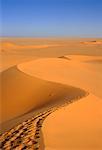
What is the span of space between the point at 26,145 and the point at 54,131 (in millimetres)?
618

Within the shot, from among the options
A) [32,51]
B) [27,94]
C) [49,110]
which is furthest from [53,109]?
[32,51]

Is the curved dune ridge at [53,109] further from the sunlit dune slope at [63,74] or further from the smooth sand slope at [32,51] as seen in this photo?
the smooth sand slope at [32,51]

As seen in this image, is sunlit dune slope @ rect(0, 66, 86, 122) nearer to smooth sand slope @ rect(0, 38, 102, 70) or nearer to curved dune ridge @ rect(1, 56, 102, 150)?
curved dune ridge @ rect(1, 56, 102, 150)

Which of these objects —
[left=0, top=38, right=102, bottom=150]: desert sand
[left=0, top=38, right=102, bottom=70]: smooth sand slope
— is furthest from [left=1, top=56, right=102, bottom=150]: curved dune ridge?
[left=0, top=38, right=102, bottom=70]: smooth sand slope

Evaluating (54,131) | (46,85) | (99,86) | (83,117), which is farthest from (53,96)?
(54,131)

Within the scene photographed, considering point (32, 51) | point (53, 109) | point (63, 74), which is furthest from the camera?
point (32, 51)

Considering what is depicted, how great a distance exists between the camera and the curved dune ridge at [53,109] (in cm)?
501

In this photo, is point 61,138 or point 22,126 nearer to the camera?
point 61,138

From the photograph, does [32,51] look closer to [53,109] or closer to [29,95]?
[29,95]

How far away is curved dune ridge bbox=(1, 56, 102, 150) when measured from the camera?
5.01 meters

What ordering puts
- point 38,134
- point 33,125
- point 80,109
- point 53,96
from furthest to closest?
point 53,96 → point 80,109 → point 33,125 → point 38,134

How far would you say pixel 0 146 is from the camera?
5309mm

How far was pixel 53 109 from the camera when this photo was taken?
6.97m

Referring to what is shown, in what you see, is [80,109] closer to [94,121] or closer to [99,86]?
[94,121]
